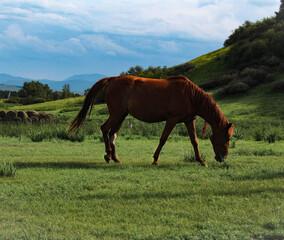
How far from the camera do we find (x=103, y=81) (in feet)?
33.7

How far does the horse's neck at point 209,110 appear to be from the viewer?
9.17m

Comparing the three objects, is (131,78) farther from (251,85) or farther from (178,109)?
(251,85)

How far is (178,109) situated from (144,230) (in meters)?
4.96

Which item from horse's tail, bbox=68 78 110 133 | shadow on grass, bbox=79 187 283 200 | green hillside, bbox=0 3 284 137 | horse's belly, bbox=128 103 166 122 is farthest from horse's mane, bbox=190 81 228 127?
green hillside, bbox=0 3 284 137

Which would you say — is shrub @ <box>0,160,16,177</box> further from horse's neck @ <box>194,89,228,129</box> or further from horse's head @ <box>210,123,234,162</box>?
horse's head @ <box>210,123,234,162</box>

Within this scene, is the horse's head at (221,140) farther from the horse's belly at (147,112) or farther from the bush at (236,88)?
the bush at (236,88)

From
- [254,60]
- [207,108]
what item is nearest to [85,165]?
[207,108]

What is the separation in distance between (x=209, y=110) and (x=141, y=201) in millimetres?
4100

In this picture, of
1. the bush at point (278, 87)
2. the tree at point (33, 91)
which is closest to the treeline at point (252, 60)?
the bush at point (278, 87)

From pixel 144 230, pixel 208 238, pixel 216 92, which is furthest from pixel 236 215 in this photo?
pixel 216 92

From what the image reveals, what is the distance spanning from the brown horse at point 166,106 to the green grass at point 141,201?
2.75 feet

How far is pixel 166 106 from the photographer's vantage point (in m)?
9.29

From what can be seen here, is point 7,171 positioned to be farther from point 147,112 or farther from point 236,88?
point 236,88

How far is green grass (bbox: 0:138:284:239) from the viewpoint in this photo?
183 inches
